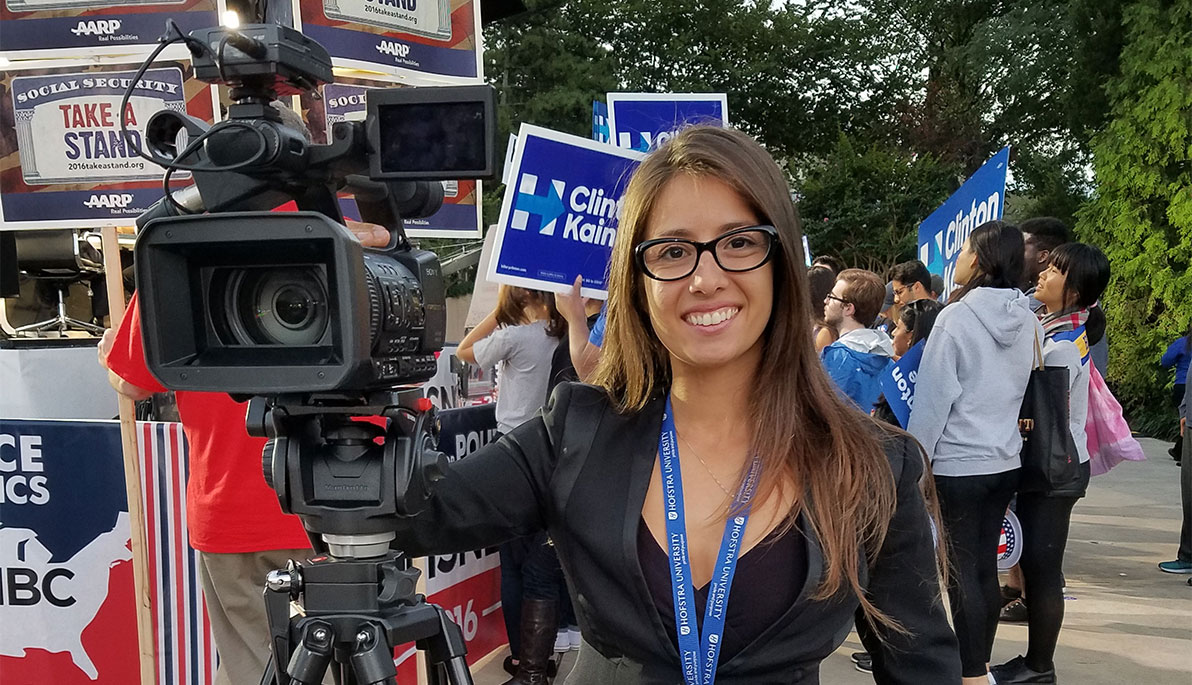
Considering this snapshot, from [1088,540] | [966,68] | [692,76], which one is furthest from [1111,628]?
[692,76]

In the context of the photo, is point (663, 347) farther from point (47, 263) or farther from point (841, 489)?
point (47, 263)

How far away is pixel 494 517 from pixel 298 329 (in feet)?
1.32

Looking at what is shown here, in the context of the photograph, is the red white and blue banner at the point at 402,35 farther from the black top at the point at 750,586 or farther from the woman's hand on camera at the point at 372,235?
the black top at the point at 750,586

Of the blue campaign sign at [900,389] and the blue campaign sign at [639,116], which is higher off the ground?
the blue campaign sign at [639,116]

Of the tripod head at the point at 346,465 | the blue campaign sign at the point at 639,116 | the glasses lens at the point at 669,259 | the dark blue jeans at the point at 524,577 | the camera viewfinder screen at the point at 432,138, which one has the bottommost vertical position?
the dark blue jeans at the point at 524,577

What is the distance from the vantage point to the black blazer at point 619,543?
1.42 m

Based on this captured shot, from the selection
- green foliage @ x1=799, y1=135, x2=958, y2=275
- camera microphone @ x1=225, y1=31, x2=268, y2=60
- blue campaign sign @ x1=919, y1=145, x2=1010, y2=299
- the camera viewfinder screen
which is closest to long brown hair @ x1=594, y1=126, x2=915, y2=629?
the camera viewfinder screen

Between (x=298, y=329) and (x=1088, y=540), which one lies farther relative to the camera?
(x=1088, y=540)

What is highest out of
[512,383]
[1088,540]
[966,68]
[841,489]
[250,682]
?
[966,68]

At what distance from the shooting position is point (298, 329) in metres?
1.37

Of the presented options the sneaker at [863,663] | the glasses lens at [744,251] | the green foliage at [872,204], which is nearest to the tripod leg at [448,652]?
the glasses lens at [744,251]

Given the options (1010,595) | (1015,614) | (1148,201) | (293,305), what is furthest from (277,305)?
(1148,201)

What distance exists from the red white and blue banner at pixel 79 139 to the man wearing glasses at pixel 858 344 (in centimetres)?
249

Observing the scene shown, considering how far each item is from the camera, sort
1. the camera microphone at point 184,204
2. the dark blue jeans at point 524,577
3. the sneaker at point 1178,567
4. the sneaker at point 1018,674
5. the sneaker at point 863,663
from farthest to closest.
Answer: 1. the sneaker at point 1178,567
2. the sneaker at point 863,663
3. the sneaker at point 1018,674
4. the dark blue jeans at point 524,577
5. the camera microphone at point 184,204
